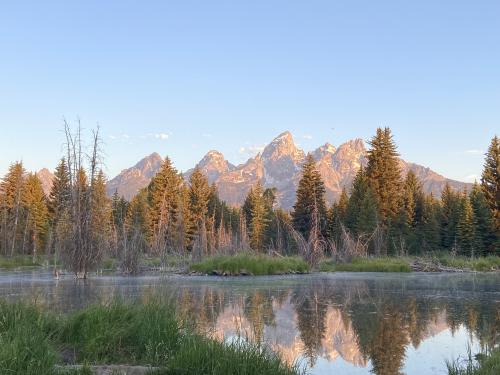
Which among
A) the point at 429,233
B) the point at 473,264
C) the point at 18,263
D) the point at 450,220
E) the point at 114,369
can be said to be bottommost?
the point at 473,264

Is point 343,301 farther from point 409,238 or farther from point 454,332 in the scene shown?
point 409,238

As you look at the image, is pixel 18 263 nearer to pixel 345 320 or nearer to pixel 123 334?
pixel 345 320

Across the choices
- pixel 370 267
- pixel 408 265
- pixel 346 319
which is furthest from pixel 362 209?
pixel 346 319

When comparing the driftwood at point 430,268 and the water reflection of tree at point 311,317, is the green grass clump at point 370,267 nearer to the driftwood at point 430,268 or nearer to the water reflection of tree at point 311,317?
the driftwood at point 430,268

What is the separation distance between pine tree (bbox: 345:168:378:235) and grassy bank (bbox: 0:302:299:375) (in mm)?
41771

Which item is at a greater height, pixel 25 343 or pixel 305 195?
pixel 305 195

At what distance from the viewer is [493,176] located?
50062 millimetres

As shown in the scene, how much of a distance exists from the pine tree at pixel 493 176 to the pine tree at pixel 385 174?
29.4ft

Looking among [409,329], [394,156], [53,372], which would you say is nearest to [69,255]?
[409,329]

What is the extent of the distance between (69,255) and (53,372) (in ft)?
58.7

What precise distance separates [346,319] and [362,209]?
41241mm

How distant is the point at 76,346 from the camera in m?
6.84

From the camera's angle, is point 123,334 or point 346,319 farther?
point 346,319

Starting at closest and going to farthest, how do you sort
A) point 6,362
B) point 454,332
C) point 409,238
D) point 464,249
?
point 6,362 → point 454,332 → point 464,249 → point 409,238
